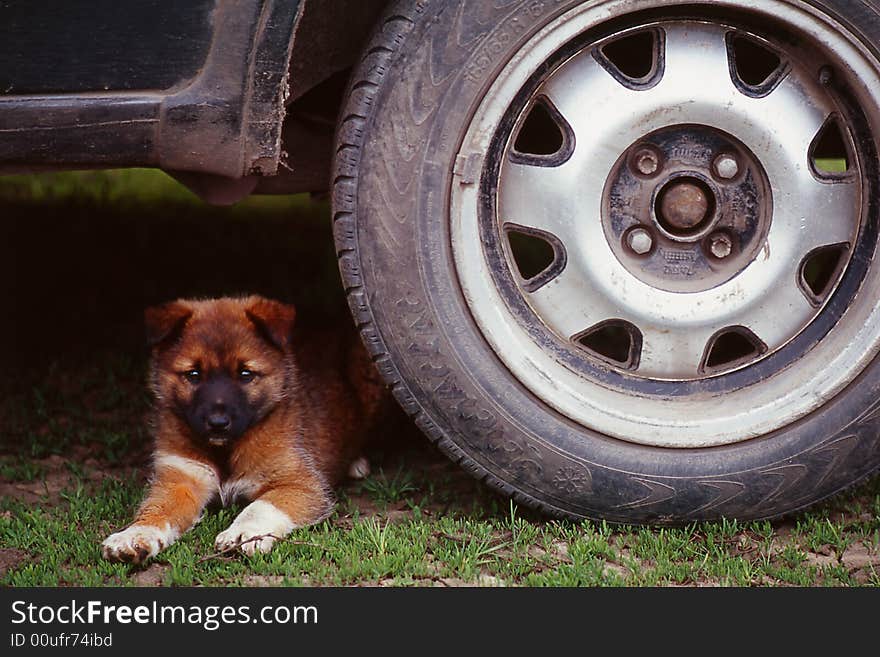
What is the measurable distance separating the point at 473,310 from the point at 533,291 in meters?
0.28

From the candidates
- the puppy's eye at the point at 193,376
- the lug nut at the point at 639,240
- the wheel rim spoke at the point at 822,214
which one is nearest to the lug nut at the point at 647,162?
the lug nut at the point at 639,240

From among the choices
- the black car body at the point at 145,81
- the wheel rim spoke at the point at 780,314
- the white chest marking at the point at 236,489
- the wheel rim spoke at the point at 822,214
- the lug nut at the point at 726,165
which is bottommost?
the white chest marking at the point at 236,489

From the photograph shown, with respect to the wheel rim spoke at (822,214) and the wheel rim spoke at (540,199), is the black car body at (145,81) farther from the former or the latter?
the wheel rim spoke at (822,214)

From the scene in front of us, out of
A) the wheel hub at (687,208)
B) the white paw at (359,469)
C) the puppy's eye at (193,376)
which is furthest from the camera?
the white paw at (359,469)

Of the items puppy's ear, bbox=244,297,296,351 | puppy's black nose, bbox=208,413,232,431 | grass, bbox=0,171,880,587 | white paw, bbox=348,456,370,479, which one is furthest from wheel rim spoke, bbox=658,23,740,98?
white paw, bbox=348,456,370,479

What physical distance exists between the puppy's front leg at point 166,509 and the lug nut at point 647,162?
188cm

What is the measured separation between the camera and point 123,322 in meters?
5.69

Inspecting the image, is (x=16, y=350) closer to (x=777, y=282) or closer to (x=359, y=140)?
(x=359, y=140)

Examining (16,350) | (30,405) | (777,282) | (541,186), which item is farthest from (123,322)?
(777,282)

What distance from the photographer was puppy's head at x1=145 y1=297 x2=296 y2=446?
12.3 feet

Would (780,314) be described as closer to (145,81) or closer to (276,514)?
(276,514)

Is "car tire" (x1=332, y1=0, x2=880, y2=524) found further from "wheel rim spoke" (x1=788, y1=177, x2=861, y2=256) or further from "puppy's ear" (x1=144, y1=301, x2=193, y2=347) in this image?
"puppy's ear" (x1=144, y1=301, x2=193, y2=347)

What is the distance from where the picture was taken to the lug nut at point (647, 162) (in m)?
3.38

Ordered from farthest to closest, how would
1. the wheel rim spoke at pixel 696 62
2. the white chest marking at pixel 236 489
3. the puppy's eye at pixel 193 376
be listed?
the white chest marking at pixel 236 489 → the puppy's eye at pixel 193 376 → the wheel rim spoke at pixel 696 62
